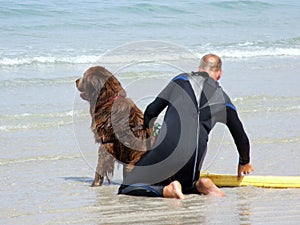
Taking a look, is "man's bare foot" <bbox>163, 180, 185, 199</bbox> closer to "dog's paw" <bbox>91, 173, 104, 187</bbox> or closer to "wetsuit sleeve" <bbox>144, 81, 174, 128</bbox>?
"wetsuit sleeve" <bbox>144, 81, 174, 128</bbox>

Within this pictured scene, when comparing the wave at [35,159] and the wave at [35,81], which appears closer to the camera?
the wave at [35,159]

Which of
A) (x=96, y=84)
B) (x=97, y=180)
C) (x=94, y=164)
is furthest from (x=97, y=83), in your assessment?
(x=94, y=164)

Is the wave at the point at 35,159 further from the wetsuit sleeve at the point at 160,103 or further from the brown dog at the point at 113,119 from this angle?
the wetsuit sleeve at the point at 160,103

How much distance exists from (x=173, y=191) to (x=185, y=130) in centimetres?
48

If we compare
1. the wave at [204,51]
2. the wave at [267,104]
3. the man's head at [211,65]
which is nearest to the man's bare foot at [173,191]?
the man's head at [211,65]

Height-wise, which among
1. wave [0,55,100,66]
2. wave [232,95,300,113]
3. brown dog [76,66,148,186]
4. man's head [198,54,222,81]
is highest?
man's head [198,54,222,81]

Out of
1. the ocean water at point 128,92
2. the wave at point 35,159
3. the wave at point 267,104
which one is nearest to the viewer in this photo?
the ocean water at point 128,92

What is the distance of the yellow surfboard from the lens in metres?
5.75

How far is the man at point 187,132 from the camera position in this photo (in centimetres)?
549

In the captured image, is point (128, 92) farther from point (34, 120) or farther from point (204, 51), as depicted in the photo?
point (204, 51)

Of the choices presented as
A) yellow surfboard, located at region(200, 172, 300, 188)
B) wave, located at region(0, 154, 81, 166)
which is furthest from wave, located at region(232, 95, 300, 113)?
yellow surfboard, located at region(200, 172, 300, 188)

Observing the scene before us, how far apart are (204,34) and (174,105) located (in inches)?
559

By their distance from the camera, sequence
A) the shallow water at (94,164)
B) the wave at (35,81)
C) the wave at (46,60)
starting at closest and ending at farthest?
the shallow water at (94,164) < the wave at (35,81) < the wave at (46,60)

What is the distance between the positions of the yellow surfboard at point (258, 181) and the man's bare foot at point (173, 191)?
0.55m
